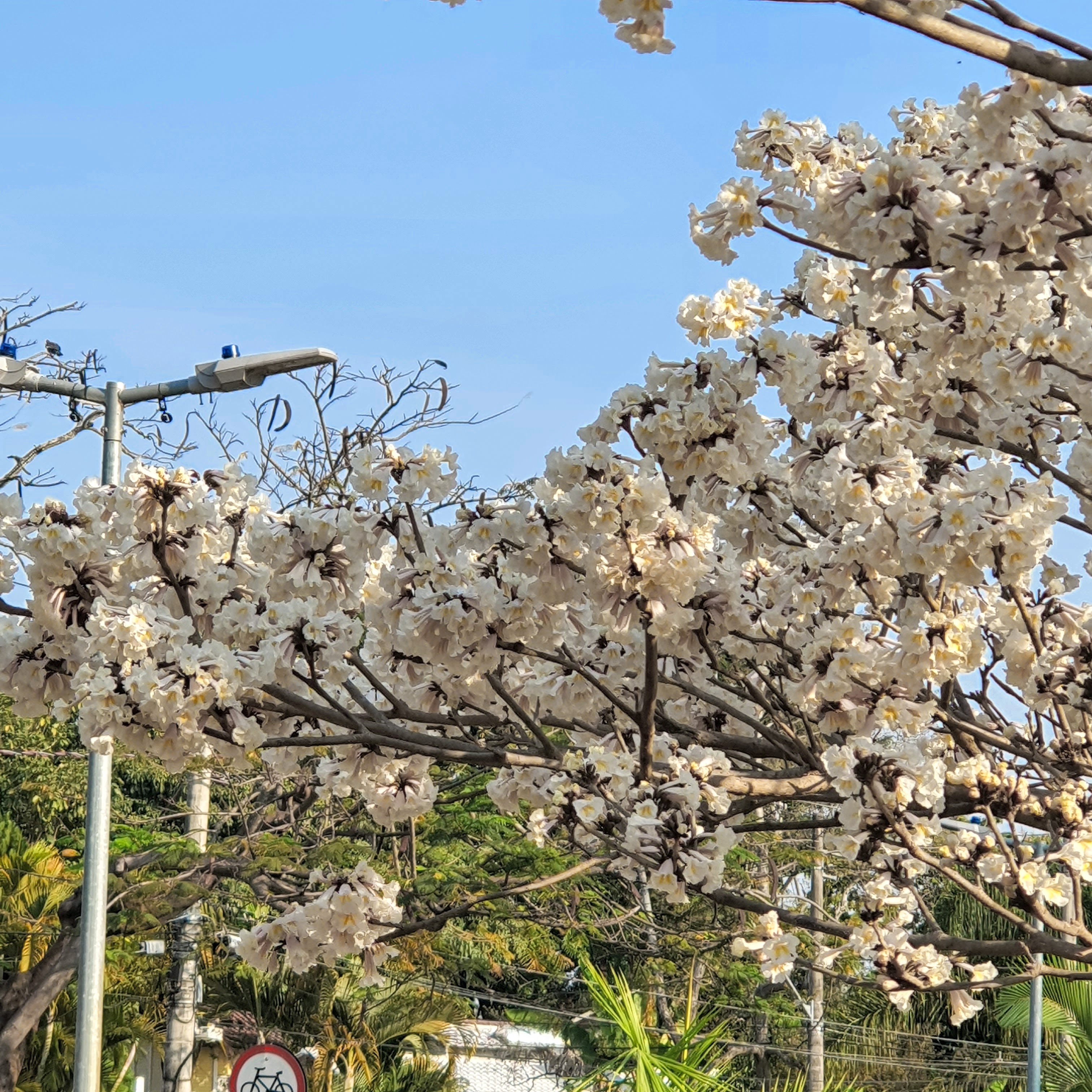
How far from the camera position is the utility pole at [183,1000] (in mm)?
10586

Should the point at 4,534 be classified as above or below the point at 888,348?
below

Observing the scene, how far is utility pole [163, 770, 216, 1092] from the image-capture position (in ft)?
34.7

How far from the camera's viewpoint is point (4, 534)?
4391 mm

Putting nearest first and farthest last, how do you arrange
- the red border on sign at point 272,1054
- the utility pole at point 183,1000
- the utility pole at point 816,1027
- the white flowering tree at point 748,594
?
the white flowering tree at point 748,594 < the red border on sign at point 272,1054 < the utility pole at point 183,1000 < the utility pole at point 816,1027

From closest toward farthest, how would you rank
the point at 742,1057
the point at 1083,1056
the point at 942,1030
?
the point at 1083,1056, the point at 742,1057, the point at 942,1030

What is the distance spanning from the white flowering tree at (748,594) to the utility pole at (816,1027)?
14.2 metres

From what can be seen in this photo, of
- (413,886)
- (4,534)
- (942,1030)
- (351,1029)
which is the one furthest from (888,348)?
(942,1030)

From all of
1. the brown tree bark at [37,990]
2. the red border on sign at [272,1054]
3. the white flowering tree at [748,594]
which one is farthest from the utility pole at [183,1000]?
the white flowering tree at [748,594]

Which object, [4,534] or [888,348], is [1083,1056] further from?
[4,534]

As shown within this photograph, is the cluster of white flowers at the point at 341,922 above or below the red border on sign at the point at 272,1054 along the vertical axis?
above

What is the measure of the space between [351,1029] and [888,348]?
498 inches

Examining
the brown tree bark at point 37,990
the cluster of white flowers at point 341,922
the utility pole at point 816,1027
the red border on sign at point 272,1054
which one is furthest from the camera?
the utility pole at point 816,1027

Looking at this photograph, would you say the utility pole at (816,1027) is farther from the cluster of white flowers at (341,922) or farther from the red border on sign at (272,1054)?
the cluster of white flowers at (341,922)

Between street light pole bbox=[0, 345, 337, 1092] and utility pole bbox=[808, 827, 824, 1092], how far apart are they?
12166mm
